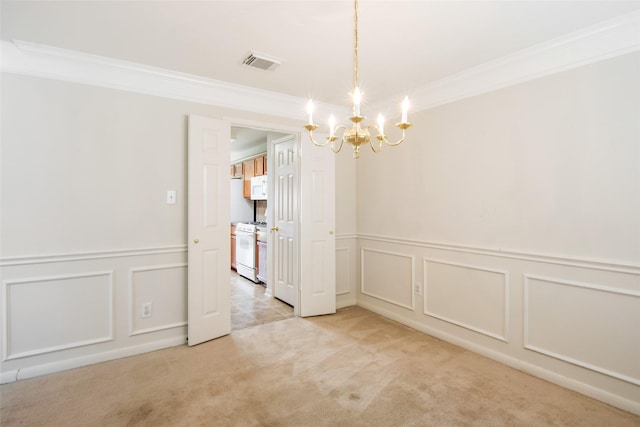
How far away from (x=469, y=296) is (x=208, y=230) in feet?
8.13

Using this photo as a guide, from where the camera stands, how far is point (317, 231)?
3861 mm

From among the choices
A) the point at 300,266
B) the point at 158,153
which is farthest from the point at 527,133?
the point at 158,153

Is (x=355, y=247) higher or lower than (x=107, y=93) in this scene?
lower

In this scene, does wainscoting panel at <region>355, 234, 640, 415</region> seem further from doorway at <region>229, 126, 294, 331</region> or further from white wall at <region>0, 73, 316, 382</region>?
white wall at <region>0, 73, 316, 382</region>

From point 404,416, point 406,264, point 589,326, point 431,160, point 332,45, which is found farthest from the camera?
point 406,264

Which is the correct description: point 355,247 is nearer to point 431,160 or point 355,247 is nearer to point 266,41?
point 431,160

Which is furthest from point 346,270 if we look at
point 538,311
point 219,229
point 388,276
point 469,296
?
point 538,311

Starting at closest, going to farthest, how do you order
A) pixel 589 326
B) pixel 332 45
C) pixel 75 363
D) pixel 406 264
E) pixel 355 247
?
pixel 589 326
pixel 332 45
pixel 75 363
pixel 406 264
pixel 355 247

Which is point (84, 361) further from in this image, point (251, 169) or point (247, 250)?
point (251, 169)

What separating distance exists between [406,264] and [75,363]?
122 inches

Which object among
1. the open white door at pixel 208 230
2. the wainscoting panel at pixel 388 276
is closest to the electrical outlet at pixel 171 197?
the open white door at pixel 208 230

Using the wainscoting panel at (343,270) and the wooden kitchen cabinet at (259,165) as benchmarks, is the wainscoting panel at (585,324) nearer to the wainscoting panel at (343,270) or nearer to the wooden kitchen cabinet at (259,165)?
the wainscoting panel at (343,270)

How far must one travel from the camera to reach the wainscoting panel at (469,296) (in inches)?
108

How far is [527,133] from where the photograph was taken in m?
2.57
